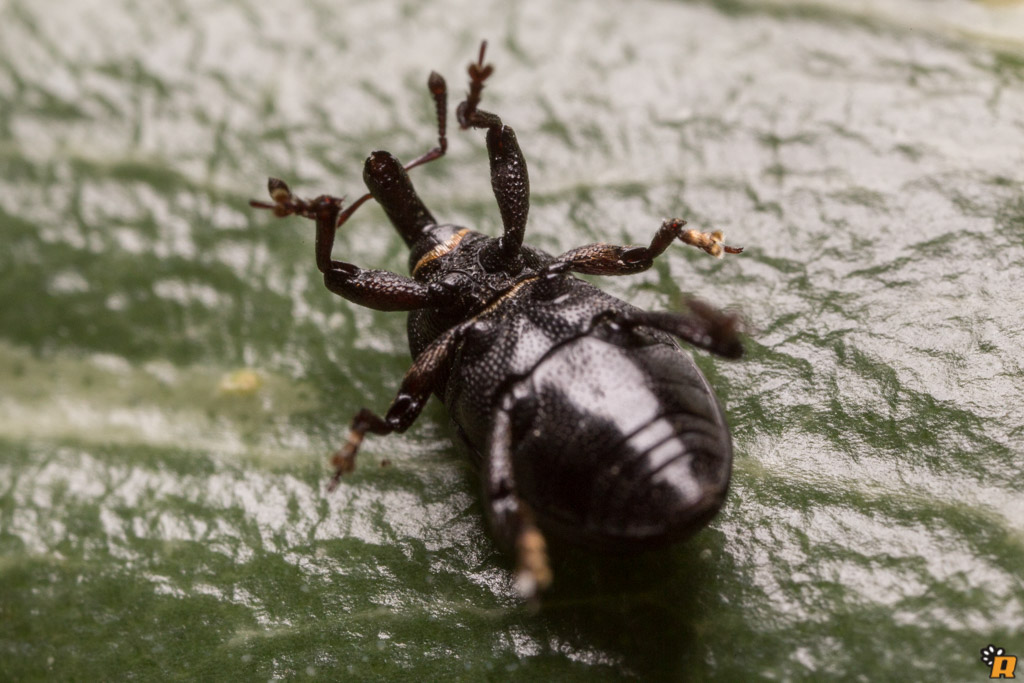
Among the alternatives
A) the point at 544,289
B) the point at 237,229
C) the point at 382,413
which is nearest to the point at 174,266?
the point at 237,229

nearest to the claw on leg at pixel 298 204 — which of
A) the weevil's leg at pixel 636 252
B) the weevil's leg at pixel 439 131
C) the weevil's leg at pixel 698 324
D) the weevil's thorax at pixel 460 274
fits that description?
the weevil's leg at pixel 439 131

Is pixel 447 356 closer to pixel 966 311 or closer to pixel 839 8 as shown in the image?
pixel 966 311

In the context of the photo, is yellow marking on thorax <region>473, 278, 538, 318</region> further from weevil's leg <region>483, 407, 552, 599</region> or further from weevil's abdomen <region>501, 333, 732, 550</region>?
weevil's leg <region>483, 407, 552, 599</region>

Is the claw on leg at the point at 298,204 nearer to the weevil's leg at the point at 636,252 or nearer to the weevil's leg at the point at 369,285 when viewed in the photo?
the weevil's leg at the point at 369,285

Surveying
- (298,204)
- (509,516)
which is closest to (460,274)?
(298,204)

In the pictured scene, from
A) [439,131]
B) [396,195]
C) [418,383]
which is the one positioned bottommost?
[418,383]

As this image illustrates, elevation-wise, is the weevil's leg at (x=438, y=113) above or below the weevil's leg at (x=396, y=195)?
above

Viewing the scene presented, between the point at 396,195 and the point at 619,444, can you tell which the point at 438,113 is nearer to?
the point at 396,195
